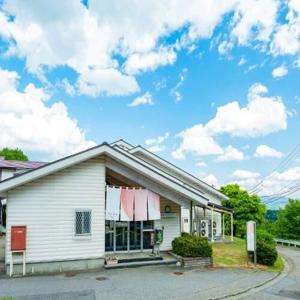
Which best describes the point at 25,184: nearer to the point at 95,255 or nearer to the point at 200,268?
the point at 95,255

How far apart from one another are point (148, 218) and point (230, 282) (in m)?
4.80

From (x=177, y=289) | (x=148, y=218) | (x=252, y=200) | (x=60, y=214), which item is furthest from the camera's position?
(x=252, y=200)

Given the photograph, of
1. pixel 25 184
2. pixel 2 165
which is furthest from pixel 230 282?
pixel 2 165

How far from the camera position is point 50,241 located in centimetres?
1264

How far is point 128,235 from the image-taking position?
15.4 m

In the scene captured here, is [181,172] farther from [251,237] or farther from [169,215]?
[251,237]

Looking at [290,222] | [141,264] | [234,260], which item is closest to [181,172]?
[234,260]

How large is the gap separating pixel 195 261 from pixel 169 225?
8.83 feet

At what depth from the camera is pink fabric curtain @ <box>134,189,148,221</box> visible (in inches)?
578

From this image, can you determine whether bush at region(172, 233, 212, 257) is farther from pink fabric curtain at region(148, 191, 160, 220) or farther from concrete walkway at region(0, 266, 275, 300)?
pink fabric curtain at region(148, 191, 160, 220)

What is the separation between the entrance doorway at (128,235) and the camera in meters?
15.1

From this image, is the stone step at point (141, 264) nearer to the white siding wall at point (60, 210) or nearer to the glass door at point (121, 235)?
the white siding wall at point (60, 210)

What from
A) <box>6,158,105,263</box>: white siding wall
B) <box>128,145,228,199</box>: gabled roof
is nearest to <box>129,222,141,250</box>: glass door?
<box>6,158,105,263</box>: white siding wall

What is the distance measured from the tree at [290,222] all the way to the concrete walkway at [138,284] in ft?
81.5
